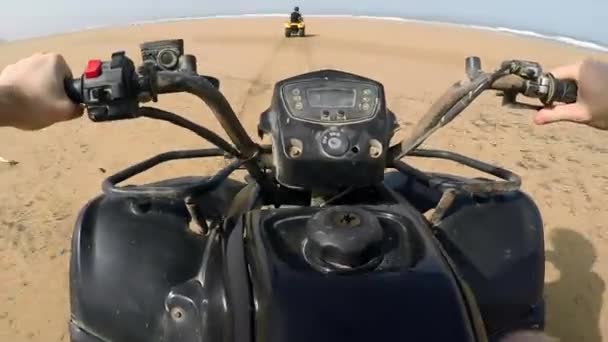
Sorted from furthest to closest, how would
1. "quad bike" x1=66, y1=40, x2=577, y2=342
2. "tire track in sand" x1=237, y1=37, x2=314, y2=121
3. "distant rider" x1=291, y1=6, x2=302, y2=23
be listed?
"distant rider" x1=291, y1=6, x2=302, y2=23 → "tire track in sand" x1=237, y1=37, x2=314, y2=121 → "quad bike" x1=66, y1=40, x2=577, y2=342

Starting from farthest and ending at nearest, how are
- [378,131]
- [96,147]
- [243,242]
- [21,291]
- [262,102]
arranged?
[262,102] → [96,147] → [21,291] → [378,131] → [243,242]

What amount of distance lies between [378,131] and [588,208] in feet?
9.41

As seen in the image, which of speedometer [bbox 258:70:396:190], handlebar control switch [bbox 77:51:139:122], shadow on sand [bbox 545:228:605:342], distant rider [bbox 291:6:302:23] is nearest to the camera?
handlebar control switch [bbox 77:51:139:122]

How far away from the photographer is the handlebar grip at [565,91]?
62.1 inches

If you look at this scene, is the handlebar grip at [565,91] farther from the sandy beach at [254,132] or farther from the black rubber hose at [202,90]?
the sandy beach at [254,132]

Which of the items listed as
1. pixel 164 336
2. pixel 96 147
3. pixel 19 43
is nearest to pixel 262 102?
pixel 96 147

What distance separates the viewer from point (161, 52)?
166 centimetres

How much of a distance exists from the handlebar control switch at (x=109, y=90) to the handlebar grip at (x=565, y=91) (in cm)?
90

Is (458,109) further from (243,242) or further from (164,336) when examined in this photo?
(164,336)

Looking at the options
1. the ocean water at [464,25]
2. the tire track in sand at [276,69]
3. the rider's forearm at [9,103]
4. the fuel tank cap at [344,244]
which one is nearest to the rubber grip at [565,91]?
the fuel tank cap at [344,244]

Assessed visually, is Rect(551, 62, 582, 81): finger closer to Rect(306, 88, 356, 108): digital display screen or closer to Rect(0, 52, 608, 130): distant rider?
Rect(0, 52, 608, 130): distant rider

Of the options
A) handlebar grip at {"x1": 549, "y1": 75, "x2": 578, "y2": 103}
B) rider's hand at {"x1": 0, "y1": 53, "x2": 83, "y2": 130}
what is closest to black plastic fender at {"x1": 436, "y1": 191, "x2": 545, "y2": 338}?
handlebar grip at {"x1": 549, "y1": 75, "x2": 578, "y2": 103}

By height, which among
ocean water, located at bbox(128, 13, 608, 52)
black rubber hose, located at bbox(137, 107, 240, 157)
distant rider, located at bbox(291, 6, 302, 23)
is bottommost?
ocean water, located at bbox(128, 13, 608, 52)

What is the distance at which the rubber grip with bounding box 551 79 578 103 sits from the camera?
62.1 inches
